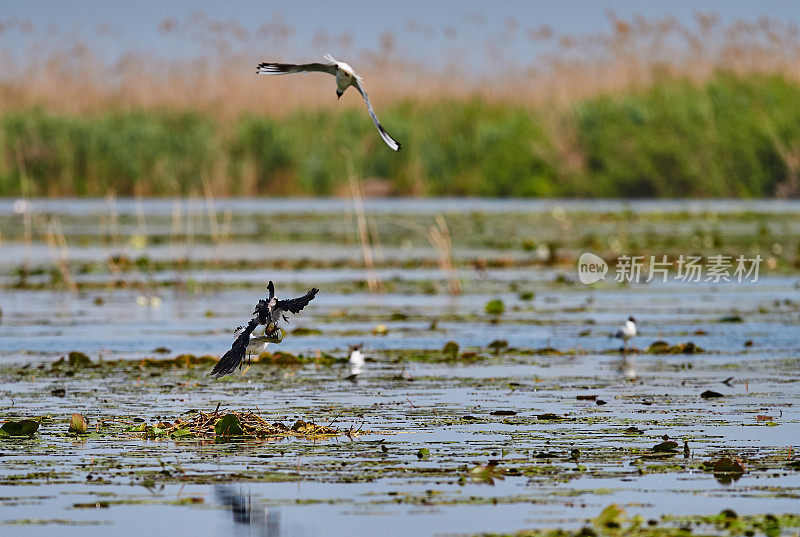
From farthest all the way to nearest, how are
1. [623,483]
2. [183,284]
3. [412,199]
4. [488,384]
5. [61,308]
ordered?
1. [412,199]
2. [183,284]
3. [61,308]
4. [488,384]
5. [623,483]

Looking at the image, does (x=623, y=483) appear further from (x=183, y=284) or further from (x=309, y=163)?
(x=309, y=163)

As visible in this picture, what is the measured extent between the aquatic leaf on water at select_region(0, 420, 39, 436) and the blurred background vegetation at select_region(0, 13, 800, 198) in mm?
20749

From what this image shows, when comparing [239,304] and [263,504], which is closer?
[263,504]

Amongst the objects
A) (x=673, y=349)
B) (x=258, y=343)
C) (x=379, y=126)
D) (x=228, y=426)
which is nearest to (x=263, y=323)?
(x=258, y=343)

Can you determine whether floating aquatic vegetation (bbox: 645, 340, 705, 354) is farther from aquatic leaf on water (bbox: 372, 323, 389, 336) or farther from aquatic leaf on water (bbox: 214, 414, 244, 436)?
aquatic leaf on water (bbox: 214, 414, 244, 436)

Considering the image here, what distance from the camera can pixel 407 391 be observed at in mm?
9547

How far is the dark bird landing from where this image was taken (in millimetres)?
7812

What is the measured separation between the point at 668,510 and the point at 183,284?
11157 millimetres

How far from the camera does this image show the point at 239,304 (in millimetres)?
15336

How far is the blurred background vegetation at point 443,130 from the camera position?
29625 mm

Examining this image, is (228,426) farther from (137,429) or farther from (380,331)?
(380,331)

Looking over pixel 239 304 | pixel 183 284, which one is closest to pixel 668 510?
pixel 239 304

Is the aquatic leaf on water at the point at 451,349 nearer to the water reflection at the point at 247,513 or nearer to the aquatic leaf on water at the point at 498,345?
the aquatic leaf on water at the point at 498,345

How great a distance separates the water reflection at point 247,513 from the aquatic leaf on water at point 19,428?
1.58 meters
